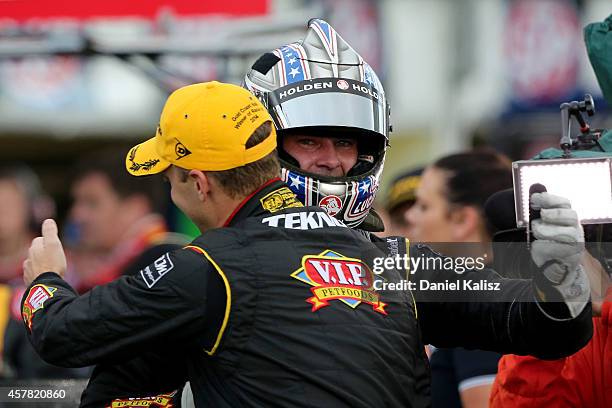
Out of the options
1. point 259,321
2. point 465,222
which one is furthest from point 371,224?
point 465,222

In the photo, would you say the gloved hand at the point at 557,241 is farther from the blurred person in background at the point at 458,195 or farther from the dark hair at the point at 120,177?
the dark hair at the point at 120,177

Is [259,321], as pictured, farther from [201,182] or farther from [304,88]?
[304,88]

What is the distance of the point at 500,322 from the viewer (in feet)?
11.1

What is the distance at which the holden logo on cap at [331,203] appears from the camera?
12.0ft

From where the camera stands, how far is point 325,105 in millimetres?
3711

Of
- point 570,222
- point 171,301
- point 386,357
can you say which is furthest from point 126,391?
point 570,222

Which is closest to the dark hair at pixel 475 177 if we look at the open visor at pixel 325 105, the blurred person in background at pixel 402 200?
the blurred person in background at pixel 402 200

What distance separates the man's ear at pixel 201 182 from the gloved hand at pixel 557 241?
87cm

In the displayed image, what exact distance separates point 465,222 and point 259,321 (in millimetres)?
2298

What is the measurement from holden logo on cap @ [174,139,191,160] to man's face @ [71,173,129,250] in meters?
3.50

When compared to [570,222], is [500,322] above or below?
below

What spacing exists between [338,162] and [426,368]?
29.4 inches

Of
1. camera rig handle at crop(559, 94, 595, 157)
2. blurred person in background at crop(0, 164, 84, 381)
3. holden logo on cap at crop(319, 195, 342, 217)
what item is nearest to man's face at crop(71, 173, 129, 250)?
blurred person in background at crop(0, 164, 84, 381)

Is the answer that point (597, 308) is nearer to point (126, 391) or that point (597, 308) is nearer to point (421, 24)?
point (126, 391)
